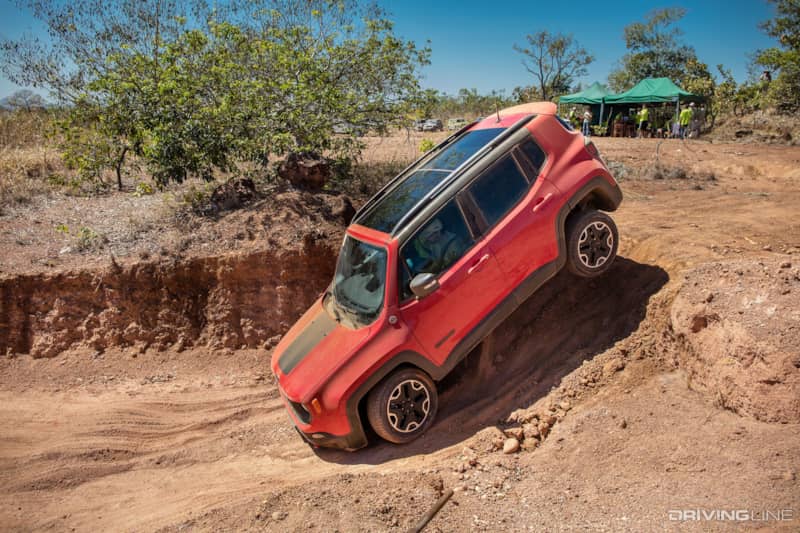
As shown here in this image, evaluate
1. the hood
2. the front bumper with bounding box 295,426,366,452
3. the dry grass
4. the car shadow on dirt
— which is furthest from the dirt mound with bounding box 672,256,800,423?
the dry grass

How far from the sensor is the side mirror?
15.5ft

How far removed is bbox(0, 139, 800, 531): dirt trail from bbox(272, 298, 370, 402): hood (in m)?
0.85

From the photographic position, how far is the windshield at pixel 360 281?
4996mm

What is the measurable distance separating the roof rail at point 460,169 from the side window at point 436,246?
17 centimetres

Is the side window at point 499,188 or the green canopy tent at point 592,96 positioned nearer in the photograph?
the side window at point 499,188

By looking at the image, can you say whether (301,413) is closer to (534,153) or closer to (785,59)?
(534,153)

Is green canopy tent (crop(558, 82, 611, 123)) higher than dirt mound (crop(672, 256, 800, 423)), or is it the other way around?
→ green canopy tent (crop(558, 82, 611, 123))

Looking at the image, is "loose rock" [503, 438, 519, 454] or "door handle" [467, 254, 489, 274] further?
"door handle" [467, 254, 489, 274]

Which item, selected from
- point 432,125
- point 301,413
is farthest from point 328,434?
point 432,125

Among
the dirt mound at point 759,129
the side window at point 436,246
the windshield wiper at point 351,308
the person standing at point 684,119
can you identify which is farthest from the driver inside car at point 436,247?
the person standing at point 684,119

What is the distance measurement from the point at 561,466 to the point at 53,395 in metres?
6.42

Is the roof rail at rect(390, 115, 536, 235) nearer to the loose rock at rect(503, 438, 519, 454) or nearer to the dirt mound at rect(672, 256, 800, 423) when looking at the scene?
the loose rock at rect(503, 438, 519, 454)

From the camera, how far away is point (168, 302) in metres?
7.80

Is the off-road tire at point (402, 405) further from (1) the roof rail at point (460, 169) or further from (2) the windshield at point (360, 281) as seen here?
(1) the roof rail at point (460, 169)
